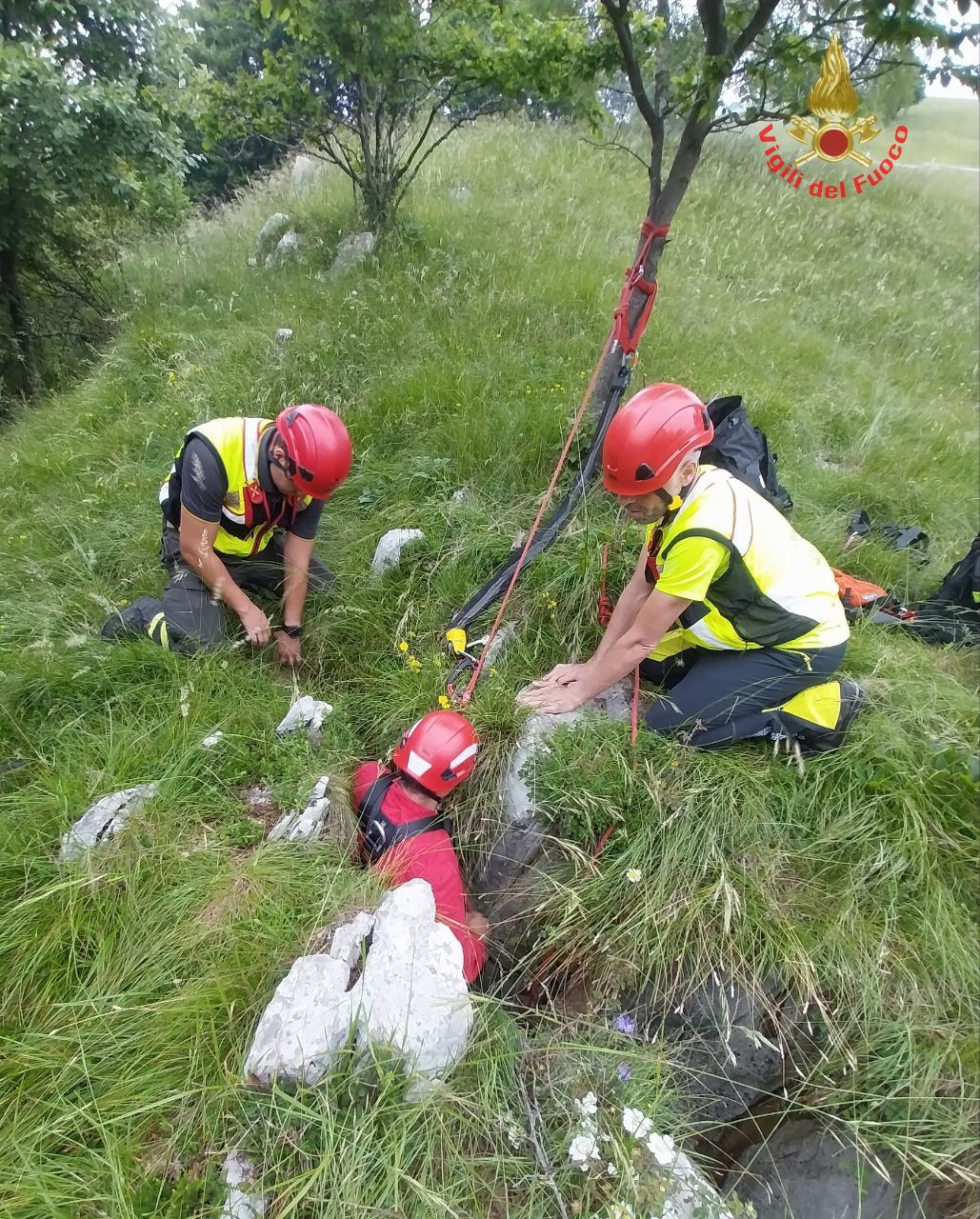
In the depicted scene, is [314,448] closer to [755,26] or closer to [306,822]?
[306,822]

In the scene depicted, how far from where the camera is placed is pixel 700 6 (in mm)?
2848

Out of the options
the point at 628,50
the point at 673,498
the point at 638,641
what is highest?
the point at 628,50

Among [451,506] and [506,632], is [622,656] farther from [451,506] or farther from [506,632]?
[451,506]

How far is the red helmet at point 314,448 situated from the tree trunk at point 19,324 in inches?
255

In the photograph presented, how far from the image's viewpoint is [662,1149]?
1.85 m

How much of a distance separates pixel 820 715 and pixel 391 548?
2.24m

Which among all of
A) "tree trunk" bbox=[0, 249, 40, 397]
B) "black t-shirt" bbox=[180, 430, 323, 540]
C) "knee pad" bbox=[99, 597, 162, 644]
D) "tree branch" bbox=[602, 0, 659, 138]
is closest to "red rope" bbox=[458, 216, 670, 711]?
"tree branch" bbox=[602, 0, 659, 138]

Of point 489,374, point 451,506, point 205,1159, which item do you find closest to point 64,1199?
point 205,1159

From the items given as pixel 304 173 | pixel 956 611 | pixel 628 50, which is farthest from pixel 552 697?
pixel 304 173

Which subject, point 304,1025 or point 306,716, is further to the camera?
point 306,716

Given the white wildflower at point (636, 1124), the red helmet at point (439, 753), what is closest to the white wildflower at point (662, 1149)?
the white wildflower at point (636, 1124)

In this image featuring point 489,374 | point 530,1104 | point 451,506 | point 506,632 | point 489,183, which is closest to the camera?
point 530,1104

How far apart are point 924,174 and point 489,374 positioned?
1428 centimetres

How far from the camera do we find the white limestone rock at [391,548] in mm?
3693
